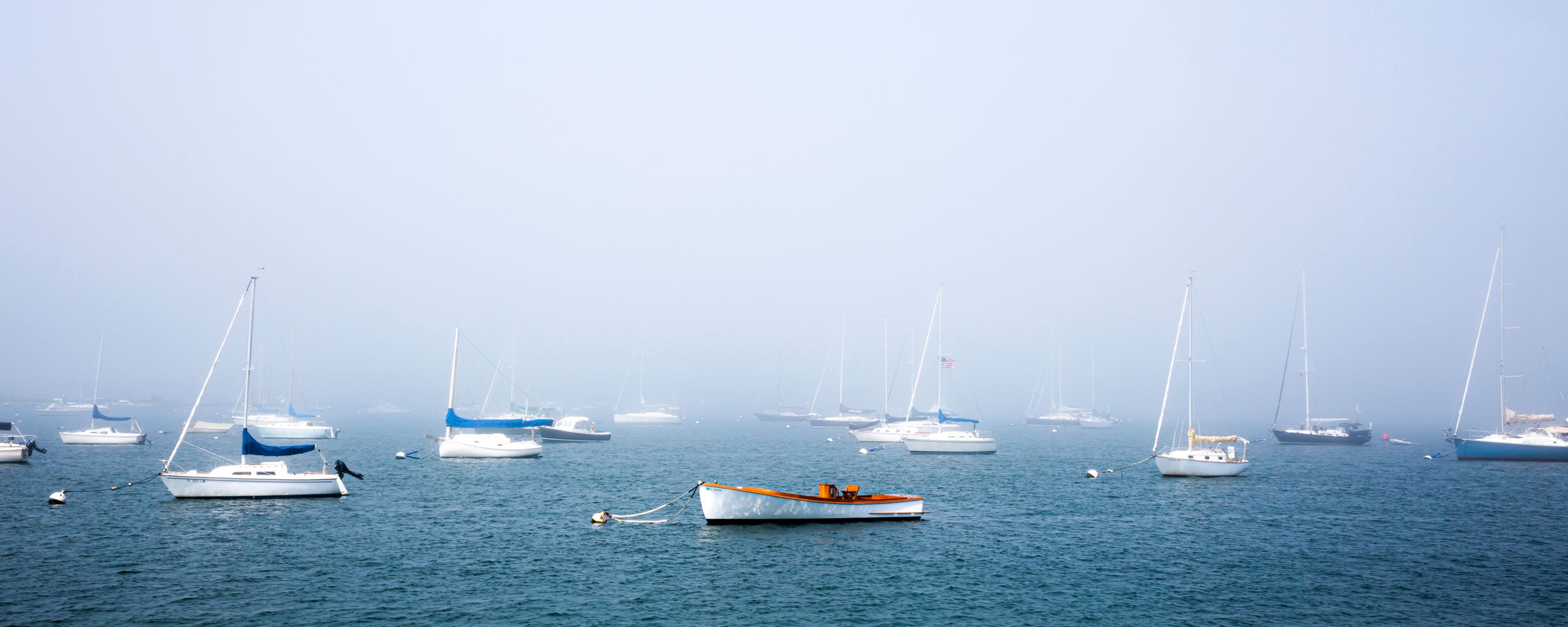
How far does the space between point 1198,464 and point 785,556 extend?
48750mm

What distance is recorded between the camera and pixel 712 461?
100875mm

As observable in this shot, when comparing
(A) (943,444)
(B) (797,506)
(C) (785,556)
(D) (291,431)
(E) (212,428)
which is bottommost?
(C) (785,556)

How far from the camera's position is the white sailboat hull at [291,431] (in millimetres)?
133750

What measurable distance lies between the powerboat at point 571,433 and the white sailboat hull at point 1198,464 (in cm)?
8111

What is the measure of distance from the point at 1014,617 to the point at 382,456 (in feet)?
279

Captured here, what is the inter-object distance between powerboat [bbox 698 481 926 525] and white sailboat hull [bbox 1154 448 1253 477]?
3336 cm

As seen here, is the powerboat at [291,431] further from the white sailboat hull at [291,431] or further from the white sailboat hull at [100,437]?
the white sailboat hull at [100,437]

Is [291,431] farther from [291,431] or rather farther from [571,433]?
[571,433]

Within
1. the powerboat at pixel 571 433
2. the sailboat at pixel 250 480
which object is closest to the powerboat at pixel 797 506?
the sailboat at pixel 250 480

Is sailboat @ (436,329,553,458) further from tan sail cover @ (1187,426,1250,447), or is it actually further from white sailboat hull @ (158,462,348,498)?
tan sail cover @ (1187,426,1250,447)

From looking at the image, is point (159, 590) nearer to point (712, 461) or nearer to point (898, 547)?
point (898, 547)

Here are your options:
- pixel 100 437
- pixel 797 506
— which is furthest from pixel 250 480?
pixel 100 437

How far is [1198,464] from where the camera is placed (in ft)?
253

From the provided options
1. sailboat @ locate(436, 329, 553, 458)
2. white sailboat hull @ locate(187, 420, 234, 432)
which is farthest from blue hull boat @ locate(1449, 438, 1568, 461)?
white sailboat hull @ locate(187, 420, 234, 432)
